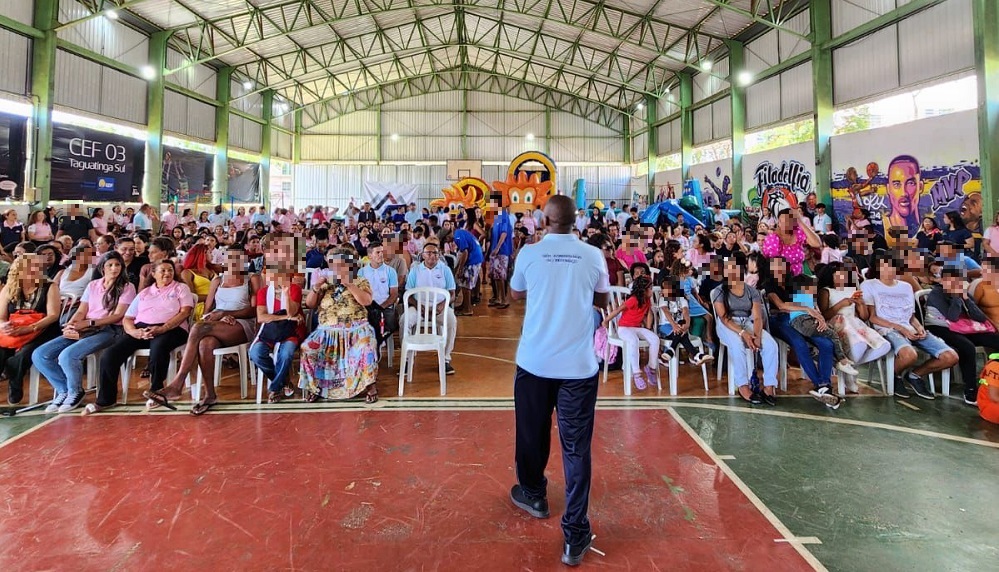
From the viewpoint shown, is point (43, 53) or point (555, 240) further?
point (43, 53)

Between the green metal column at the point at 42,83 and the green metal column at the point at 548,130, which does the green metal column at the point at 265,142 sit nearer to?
the green metal column at the point at 42,83

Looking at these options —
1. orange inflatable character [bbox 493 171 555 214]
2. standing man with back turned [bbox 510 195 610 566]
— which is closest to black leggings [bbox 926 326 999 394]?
standing man with back turned [bbox 510 195 610 566]

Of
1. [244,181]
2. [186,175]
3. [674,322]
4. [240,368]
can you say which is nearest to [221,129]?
[244,181]

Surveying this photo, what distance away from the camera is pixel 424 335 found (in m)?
4.58

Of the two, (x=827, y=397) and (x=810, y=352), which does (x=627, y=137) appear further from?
(x=827, y=397)

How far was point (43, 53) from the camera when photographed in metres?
10.3

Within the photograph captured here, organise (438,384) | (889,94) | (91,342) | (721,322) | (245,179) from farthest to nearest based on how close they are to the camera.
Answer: (245,179)
(889,94)
(438,384)
(721,322)
(91,342)

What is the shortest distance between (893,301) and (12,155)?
45.9 feet

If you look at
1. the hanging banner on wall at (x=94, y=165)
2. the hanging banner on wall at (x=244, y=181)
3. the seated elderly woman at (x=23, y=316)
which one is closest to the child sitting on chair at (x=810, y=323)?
the seated elderly woman at (x=23, y=316)

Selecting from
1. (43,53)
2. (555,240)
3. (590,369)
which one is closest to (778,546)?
(590,369)

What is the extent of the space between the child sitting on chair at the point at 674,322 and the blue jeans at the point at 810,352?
0.62 meters

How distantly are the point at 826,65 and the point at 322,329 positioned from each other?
12534 millimetres

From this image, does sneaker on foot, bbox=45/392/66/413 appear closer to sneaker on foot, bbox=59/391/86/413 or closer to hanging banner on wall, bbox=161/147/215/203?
sneaker on foot, bbox=59/391/86/413

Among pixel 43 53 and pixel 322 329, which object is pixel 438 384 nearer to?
pixel 322 329
